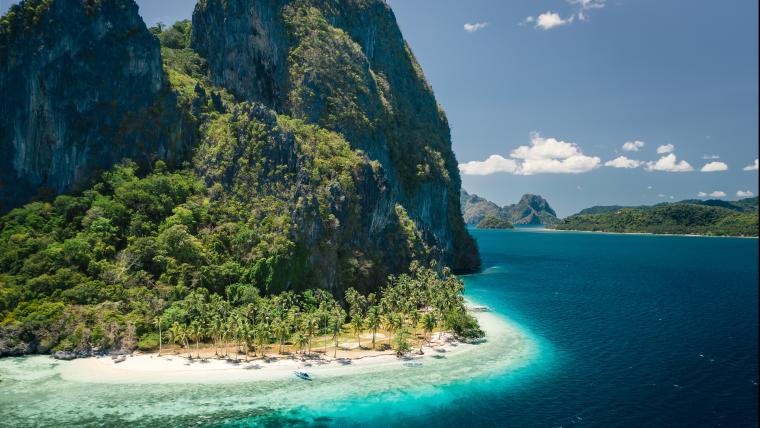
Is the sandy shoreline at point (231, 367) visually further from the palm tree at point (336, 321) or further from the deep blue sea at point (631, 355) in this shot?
the deep blue sea at point (631, 355)

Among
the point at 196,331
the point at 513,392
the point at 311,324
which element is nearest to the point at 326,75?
the point at 311,324

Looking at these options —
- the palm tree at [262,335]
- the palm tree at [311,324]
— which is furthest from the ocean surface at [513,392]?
the palm tree at [311,324]

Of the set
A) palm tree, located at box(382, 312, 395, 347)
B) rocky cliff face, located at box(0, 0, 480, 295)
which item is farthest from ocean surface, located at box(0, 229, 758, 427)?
rocky cliff face, located at box(0, 0, 480, 295)

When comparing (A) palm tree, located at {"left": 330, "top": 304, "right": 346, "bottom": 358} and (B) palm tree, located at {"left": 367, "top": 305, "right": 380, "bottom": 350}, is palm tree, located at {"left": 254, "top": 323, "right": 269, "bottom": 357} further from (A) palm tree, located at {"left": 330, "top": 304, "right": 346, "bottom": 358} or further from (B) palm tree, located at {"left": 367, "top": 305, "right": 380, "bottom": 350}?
(B) palm tree, located at {"left": 367, "top": 305, "right": 380, "bottom": 350}

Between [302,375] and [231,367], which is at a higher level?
[231,367]

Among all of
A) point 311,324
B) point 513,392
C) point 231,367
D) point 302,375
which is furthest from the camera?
point 311,324

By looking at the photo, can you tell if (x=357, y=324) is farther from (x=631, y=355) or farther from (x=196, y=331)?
(x=631, y=355)

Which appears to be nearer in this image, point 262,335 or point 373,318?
point 262,335
